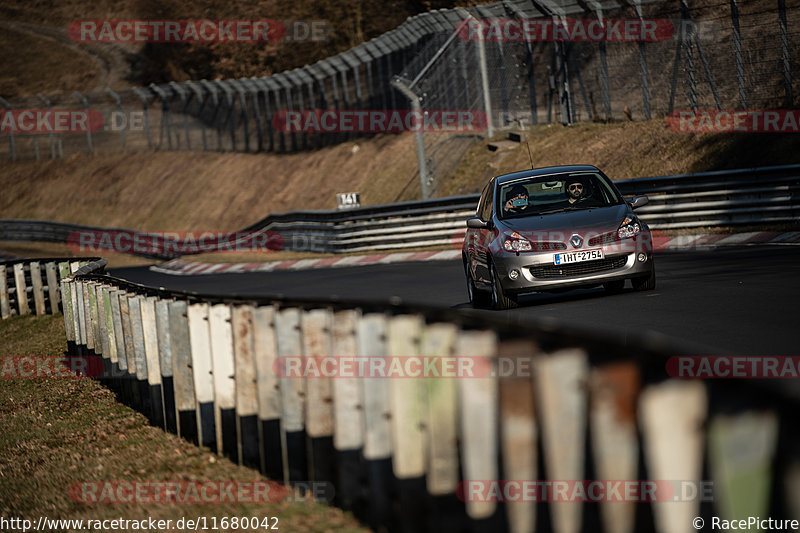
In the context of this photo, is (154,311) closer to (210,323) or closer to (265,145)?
(210,323)

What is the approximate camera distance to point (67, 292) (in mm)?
14312

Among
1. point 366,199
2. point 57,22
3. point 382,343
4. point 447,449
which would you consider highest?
point 57,22

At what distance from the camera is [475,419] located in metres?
4.12

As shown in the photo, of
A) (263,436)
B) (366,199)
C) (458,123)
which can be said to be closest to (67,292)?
(263,436)

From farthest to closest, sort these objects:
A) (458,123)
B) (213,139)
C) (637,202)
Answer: (213,139) → (458,123) → (637,202)

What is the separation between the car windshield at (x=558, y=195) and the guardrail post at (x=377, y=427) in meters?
8.17

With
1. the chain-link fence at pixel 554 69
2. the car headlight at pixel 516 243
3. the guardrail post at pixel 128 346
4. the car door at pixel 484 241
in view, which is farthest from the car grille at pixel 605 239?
the chain-link fence at pixel 554 69

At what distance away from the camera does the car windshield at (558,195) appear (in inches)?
519

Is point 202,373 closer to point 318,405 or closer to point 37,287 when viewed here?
point 318,405

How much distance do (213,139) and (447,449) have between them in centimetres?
5865

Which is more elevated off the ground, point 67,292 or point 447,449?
point 447,449

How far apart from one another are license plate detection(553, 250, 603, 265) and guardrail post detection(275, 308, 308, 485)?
6.49 metres

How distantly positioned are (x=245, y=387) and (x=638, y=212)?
1736 centimetres

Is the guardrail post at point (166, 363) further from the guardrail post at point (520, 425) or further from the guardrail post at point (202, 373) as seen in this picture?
the guardrail post at point (520, 425)
